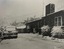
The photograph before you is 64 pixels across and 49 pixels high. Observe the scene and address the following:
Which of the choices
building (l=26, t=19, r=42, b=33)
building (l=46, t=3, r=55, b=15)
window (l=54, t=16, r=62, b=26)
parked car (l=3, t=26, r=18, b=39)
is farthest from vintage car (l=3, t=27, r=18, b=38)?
building (l=26, t=19, r=42, b=33)

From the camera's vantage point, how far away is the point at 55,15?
26.8 m

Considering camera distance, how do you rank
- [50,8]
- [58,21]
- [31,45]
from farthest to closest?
[50,8]
[58,21]
[31,45]

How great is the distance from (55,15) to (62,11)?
8.39ft

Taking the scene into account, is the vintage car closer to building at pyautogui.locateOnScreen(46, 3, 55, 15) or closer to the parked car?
the parked car

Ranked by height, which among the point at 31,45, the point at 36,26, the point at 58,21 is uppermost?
the point at 58,21

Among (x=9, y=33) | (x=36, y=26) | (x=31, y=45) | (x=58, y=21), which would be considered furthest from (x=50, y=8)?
(x=31, y=45)

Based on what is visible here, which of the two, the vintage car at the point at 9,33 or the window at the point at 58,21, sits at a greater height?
the window at the point at 58,21

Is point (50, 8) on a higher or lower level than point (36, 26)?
higher

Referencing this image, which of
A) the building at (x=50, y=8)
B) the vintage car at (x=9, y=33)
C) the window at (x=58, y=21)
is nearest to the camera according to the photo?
the vintage car at (x=9, y=33)

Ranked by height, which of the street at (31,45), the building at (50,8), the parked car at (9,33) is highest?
the building at (50,8)

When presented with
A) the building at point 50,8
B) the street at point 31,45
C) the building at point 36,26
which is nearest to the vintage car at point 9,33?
the street at point 31,45

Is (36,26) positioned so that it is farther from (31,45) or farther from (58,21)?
(31,45)

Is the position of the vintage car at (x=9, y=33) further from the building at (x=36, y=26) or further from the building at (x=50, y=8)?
the building at (x=36, y=26)

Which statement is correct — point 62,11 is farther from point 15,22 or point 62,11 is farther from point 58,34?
point 15,22
